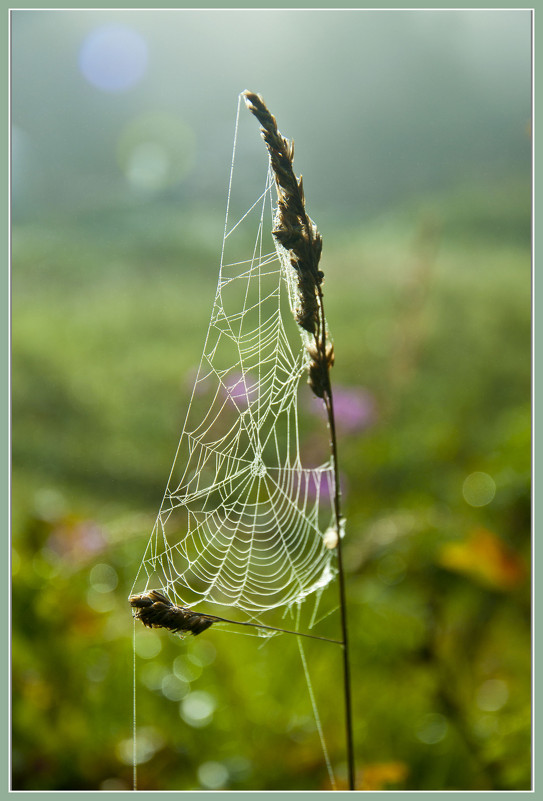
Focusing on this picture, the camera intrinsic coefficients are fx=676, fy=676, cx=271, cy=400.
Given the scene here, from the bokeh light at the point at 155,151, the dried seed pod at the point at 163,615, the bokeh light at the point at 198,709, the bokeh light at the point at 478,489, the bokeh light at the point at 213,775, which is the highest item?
the bokeh light at the point at 155,151

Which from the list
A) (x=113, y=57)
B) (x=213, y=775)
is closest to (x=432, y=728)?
(x=213, y=775)

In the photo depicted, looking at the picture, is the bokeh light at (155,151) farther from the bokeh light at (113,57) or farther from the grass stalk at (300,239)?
the grass stalk at (300,239)

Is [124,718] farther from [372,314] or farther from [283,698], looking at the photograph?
[372,314]

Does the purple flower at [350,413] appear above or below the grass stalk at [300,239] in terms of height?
below

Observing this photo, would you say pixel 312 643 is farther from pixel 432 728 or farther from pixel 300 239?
pixel 300 239

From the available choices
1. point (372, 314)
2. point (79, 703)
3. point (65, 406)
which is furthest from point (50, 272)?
point (79, 703)

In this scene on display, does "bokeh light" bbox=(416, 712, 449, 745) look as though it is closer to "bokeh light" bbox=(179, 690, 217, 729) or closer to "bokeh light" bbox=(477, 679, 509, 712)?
"bokeh light" bbox=(477, 679, 509, 712)

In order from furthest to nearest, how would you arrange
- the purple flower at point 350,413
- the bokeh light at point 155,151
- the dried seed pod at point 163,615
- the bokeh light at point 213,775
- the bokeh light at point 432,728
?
the bokeh light at point 155,151, the purple flower at point 350,413, the bokeh light at point 432,728, the bokeh light at point 213,775, the dried seed pod at point 163,615

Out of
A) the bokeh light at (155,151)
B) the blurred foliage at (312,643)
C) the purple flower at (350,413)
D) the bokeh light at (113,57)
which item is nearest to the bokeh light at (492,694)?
the blurred foliage at (312,643)
